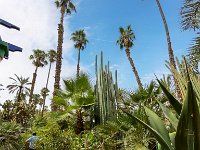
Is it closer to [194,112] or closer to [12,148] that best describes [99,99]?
[12,148]

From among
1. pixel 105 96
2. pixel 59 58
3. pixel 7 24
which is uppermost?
pixel 59 58

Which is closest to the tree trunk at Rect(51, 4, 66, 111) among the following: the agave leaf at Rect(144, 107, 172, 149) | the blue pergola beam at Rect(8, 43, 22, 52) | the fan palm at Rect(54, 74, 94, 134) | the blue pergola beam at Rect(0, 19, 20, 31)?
the fan palm at Rect(54, 74, 94, 134)

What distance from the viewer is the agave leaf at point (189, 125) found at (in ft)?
5.05

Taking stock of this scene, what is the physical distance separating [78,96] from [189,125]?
799cm

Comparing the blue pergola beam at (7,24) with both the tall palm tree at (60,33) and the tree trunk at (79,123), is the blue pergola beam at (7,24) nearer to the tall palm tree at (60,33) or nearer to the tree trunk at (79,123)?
the tree trunk at (79,123)

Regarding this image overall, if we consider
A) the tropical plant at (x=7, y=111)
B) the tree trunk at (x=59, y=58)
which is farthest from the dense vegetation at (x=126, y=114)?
the tropical plant at (x=7, y=111)

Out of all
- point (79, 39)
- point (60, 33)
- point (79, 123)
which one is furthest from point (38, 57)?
point (79, 123)

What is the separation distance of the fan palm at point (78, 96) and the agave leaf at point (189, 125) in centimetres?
756

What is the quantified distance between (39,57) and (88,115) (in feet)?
117

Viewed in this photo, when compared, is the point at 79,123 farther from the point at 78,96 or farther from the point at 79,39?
the point at 79,39

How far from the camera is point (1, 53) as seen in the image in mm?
5398

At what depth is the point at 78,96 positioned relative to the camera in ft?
31.2

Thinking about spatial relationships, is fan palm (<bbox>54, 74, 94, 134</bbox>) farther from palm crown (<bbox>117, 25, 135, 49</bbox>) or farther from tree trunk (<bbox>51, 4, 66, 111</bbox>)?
palm crown (<bbox>117, 25, 135, 49</bbox>)

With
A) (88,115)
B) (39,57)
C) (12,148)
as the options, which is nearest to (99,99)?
(88,115)
